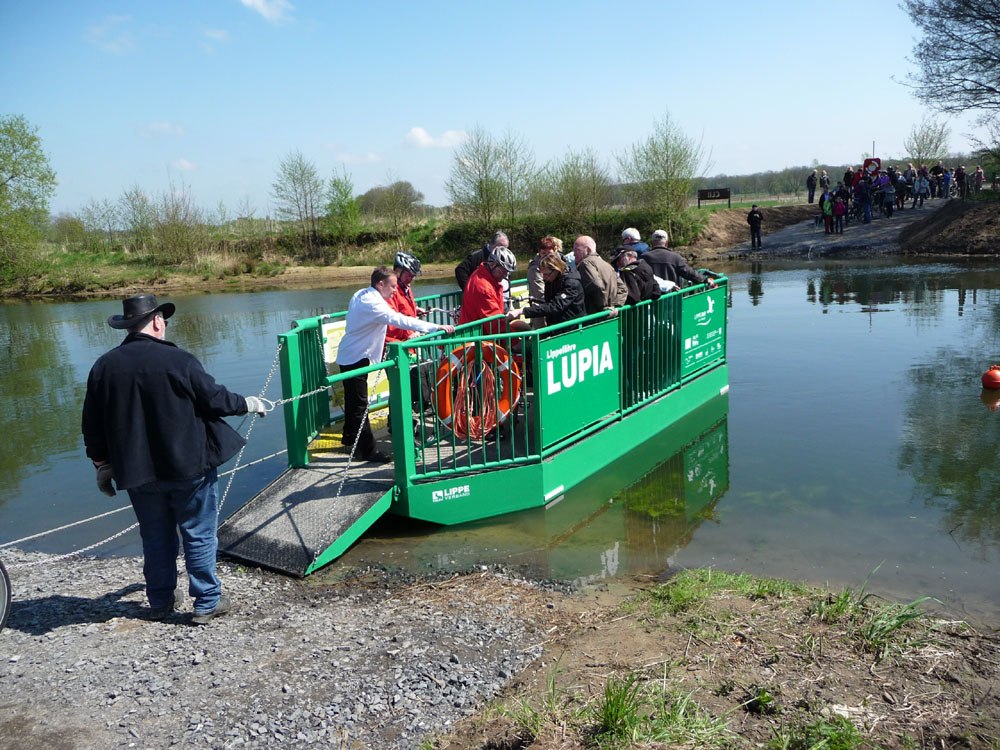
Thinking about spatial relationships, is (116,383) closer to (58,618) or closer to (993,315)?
(58,618)

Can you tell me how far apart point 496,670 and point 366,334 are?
3.74m

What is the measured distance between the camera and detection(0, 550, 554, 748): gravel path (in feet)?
12.9

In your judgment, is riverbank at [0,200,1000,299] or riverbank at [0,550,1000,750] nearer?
riverbank at [0,550,1000,750]

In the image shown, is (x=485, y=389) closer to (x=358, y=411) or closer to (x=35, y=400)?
(x=358, y=411)

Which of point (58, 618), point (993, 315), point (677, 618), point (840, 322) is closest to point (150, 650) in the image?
point (58, 618)

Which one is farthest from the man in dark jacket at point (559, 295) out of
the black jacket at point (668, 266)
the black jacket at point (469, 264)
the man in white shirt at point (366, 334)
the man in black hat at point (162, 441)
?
the man in black hat at point (162, 441)

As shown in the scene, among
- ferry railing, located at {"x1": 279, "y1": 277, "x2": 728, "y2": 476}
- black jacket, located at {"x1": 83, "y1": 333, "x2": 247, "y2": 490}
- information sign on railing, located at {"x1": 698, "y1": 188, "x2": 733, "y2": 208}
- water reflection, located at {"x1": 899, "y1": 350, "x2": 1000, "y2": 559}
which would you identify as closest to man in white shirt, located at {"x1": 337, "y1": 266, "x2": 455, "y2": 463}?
ferry railing, located at {"x1": 279, "y1": 277, "x2": 728, "y2": 476}

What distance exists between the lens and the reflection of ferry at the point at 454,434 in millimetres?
6570

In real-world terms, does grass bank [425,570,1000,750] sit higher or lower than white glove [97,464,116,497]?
lower

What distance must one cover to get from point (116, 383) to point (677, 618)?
3908 mm

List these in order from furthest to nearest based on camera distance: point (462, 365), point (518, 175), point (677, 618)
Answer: point (518, 175), point (462, 365), point (677, 618)

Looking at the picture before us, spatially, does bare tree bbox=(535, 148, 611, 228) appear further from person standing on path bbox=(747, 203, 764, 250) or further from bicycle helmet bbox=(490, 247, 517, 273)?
bicycle helmet bbox=(490, 247, 517, 273)

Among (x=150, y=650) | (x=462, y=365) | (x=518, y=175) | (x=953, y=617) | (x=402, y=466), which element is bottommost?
(x=953, y=617)

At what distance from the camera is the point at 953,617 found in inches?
206
